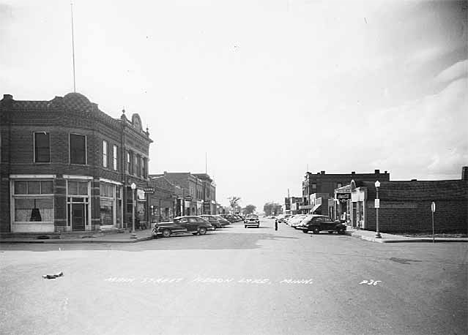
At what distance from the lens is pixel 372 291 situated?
9398 millimetres

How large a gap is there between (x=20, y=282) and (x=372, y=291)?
8737mm

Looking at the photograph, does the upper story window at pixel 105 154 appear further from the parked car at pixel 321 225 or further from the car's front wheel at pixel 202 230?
the parked car at pixel 321 225

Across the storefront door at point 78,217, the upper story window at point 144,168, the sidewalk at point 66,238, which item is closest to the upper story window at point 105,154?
the storefront door at point 78,217

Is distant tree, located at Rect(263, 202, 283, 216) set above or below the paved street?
below

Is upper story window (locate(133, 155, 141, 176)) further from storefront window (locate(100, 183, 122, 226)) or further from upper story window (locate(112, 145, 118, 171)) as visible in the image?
storefront window (locate(100, 183, 122, 226))

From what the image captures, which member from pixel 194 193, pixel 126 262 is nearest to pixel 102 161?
pixel 126 262

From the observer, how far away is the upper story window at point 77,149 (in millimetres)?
29891

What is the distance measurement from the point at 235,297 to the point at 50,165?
23729 mm

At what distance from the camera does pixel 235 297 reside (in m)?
8.82

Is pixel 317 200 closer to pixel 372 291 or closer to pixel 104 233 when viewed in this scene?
pixel 104 233

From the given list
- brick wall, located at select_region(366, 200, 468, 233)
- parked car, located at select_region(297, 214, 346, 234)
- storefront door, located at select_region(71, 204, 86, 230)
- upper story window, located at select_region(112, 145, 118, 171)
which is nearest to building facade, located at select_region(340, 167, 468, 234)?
brick wall, located at select_region(366, 200, 468, 233)

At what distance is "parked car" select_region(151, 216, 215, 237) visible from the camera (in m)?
30.5

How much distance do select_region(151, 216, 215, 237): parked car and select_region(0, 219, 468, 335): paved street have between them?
611 inches

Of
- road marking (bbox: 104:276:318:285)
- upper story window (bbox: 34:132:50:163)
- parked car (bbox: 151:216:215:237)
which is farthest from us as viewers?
parked car (bbox: 151:216:215:237)
